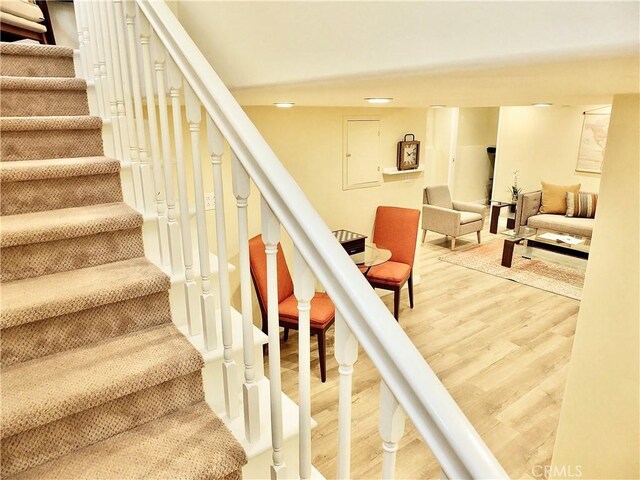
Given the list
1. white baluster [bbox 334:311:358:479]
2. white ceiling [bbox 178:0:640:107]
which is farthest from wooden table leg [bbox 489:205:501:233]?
white baluster [bbox 334:311:358:479]

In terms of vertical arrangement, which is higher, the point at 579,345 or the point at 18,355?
the point at 18,355

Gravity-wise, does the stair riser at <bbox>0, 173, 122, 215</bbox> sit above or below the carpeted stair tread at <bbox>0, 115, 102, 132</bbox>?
below

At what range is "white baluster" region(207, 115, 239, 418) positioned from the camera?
44.5 inches

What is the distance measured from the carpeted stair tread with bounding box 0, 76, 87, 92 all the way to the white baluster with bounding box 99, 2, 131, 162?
0.43 m

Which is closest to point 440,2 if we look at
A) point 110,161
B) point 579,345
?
point 110,161

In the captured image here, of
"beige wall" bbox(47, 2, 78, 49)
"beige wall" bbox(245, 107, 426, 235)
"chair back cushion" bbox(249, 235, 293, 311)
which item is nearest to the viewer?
"chair back cushion" bbox(249, 235, 293, 311)

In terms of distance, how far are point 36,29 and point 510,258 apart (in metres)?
5.60

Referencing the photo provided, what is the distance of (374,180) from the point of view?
15.3 feet

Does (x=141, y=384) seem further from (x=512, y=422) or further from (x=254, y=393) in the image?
(x=512, y=422)

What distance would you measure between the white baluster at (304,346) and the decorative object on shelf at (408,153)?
4.07 metres

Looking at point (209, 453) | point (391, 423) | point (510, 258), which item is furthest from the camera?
point (510, 258)

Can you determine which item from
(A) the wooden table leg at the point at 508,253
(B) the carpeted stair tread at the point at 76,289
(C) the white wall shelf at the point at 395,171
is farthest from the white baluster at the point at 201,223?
(A) the wooden table leg at the point at 508,253

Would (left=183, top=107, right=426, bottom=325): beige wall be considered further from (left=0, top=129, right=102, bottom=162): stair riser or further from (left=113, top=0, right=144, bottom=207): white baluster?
(left=113, top=0, right=144, bottom=207): white baluster

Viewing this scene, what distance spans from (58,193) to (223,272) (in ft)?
3.23
